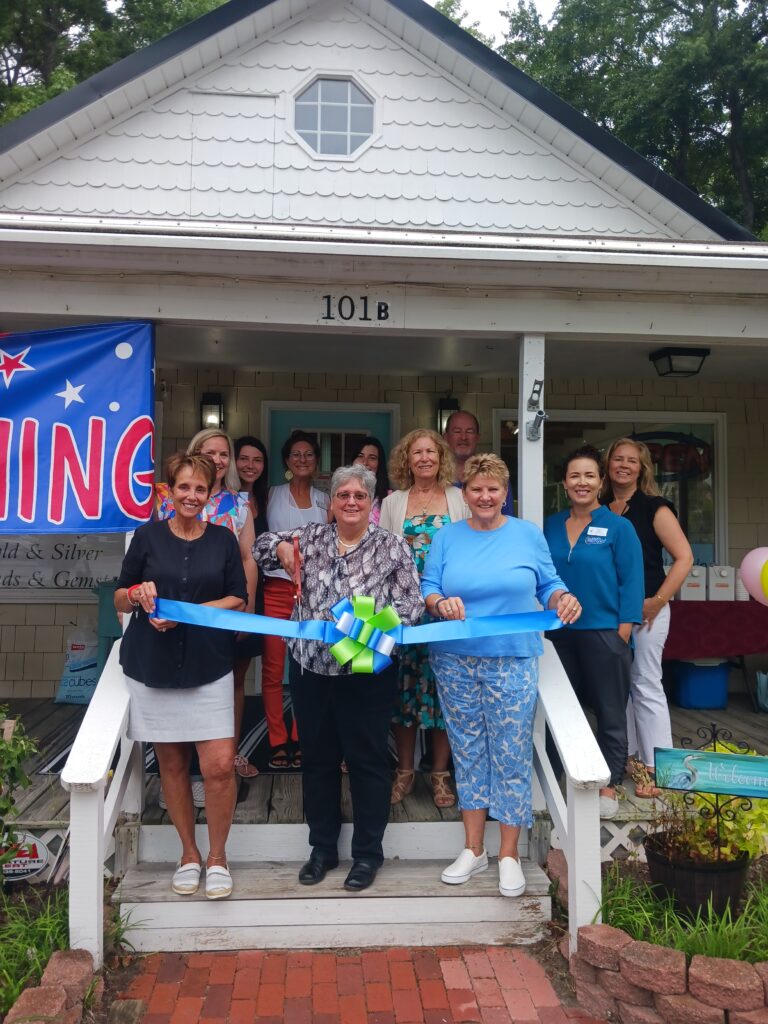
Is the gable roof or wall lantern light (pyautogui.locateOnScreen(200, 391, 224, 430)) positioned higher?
the gable roof

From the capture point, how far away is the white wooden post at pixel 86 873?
8.81 feet

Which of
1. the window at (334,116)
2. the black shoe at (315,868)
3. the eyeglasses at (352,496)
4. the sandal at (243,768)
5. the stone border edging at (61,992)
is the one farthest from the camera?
the window at (334,116)

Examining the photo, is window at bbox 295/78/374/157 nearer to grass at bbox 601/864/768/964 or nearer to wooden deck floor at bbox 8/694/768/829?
wooden deck floor at bbox 8/694/768/829

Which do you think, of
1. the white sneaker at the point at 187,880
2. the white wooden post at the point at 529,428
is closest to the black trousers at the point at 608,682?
the white wooden post at the point at 529,428

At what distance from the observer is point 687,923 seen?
2.76m

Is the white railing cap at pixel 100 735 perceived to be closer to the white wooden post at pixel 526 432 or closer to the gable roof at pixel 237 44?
the white wooden post at pixel 526 432

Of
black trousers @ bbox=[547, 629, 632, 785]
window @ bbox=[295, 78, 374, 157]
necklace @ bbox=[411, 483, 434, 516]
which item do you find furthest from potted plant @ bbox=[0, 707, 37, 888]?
window @ bbox=[295, 78, 374, 157]

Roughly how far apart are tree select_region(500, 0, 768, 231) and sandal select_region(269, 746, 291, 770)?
19.4 m

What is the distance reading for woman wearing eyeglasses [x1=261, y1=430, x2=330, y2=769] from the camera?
3.73 metres

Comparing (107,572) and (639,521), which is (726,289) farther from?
(107,572)

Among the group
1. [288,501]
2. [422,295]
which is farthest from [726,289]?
[288,501]

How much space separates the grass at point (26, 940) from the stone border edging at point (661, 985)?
1834 millimetres

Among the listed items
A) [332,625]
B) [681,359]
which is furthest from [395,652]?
[681,359]

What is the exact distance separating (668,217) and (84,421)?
5.23 meters
